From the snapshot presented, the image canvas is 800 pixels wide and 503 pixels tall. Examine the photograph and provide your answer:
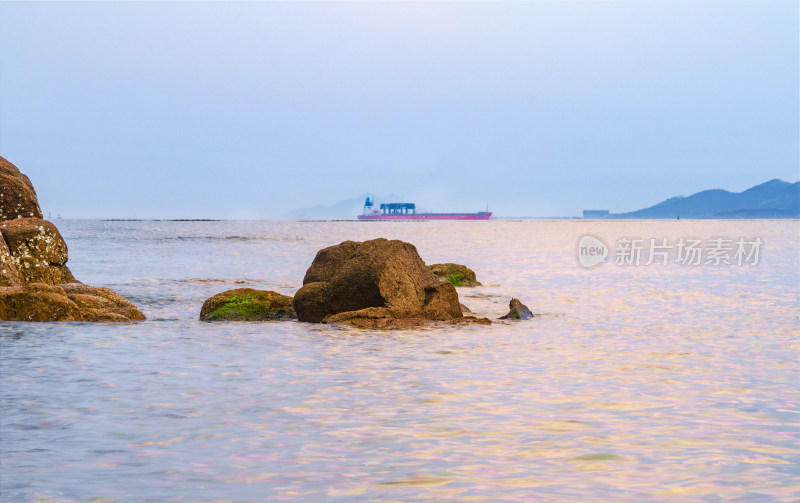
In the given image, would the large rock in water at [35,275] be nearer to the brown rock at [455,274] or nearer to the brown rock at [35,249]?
the brown rock at [35,249]

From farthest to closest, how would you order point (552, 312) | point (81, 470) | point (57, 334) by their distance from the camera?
point (552, 312) < point (57, 334) < point (81, 470)

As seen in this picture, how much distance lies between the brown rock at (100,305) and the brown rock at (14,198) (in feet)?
13.0

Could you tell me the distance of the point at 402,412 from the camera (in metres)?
8.00

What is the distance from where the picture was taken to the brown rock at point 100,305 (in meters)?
15.1

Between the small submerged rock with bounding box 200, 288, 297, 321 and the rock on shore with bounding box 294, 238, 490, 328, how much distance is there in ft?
1.84

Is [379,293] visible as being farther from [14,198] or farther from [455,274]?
[455,274]

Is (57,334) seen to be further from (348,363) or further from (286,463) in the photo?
(286,463)

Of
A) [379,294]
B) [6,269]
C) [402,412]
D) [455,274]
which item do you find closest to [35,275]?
[6,269]

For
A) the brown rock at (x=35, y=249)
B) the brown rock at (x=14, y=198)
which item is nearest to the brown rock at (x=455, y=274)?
the brown rock at (x=35, y=249)

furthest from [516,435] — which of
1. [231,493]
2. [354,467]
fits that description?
[231,493]

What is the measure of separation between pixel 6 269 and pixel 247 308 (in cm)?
527

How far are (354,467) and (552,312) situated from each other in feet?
41.3

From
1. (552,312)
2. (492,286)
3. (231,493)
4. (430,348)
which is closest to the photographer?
(231,493)

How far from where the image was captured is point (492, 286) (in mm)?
25828
